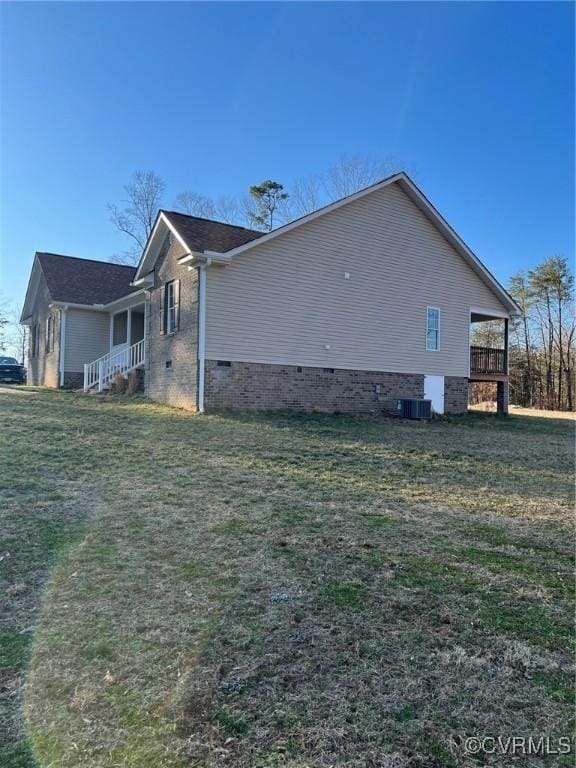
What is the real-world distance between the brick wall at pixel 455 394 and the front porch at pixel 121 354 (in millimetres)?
9864

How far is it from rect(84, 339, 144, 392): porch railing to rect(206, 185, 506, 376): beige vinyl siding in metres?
5.18

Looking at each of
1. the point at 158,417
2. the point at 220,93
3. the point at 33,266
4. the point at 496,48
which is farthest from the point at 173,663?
the point at 33,266

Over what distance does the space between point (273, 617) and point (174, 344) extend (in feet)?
37.9

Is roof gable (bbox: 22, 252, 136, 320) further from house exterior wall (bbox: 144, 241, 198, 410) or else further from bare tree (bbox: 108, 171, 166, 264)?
bare tree (bbox: 108, 171, 166, 264)

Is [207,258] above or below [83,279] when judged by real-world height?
below

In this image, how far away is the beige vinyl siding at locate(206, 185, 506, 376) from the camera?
13219 millimetres

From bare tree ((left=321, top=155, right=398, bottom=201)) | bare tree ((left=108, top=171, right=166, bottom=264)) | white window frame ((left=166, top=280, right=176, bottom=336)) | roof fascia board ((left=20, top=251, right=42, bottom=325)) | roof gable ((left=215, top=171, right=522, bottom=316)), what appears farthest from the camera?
bare tree ((left=108, top=171, right=166, bottom=264))

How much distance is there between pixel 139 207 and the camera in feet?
108

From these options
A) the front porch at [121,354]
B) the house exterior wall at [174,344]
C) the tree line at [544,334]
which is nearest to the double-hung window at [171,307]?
the house exterior wall at [174,344]

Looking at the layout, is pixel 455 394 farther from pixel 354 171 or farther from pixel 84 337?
pixel 354 171

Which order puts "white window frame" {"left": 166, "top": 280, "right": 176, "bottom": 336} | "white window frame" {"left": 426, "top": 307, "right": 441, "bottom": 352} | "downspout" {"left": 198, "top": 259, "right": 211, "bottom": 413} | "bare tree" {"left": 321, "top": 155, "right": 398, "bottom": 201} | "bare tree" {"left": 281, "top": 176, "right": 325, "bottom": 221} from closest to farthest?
"downspout" {"left": 198, "top": 259, "right": 211, "bottom": 413} < "white window frame" {"left": 166, "top": 280, "right": 176, "bottom": 336} < "white window frame" {"left": 426, "top": 307, "right": 441, "bottom": 352} < "bare tree" {"left": 321, "top": 155, "right": 398, "bottom": 201} < "bare tree" {"left": 281, "top": 176, "right": 325, "bottom": 221}

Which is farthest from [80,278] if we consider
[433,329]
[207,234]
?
[433,329]

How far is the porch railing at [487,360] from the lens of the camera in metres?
18.7

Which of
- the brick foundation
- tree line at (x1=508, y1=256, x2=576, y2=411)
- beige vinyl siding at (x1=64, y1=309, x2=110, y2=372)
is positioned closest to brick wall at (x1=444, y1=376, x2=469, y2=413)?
beige vinyl siding at (x1=64, y1=309, x2=110, y2=372)
